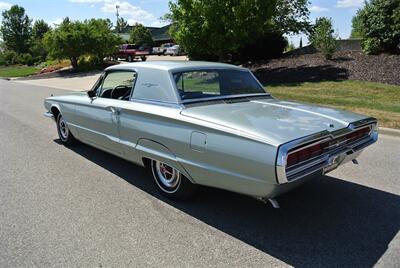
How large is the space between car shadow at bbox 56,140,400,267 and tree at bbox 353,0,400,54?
13171mm

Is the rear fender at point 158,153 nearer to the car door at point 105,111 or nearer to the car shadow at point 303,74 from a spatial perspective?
the car door at point 105,111

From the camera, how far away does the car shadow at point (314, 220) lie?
11.4ft

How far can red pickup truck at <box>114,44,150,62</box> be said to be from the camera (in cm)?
3897

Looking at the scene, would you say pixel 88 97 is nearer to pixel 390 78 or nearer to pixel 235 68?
pixel 235 68

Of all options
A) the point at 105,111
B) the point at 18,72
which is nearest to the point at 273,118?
the point at 105,111

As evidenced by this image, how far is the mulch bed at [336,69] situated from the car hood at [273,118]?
9849mm

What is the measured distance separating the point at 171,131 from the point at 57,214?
1539 mm

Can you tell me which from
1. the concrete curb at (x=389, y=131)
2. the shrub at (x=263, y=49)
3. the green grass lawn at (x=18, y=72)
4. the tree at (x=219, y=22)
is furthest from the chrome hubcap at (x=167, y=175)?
the green grass lawn at (x=18, y=72)

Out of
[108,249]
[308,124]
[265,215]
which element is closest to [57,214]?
[108,249]

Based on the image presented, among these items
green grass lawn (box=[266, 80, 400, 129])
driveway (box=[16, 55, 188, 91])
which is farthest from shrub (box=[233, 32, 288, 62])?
green grass lawn (box=[266, 80, 400, 129])

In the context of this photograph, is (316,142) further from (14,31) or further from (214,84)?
(14,31)

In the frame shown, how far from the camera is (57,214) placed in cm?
439

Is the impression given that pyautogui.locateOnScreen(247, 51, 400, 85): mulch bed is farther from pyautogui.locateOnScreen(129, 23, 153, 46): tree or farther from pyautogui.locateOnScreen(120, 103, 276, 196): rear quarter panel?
pyautogui.locateOnScreen(129, 23, 153, 46): tree

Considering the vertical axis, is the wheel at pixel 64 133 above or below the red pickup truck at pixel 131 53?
above
